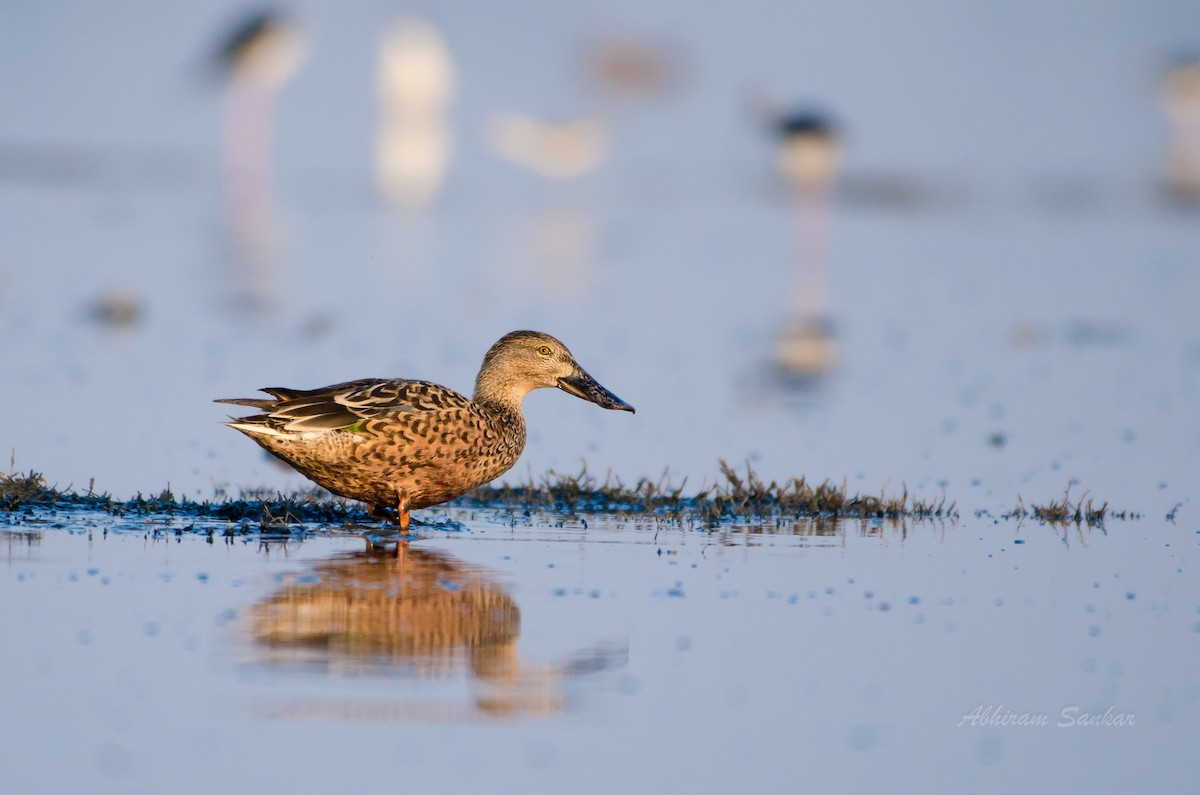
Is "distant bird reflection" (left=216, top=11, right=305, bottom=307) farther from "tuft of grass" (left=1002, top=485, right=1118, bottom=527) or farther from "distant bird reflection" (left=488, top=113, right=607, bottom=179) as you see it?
"tuft of grass" (left=1002, top=485, right=1118, bottom=527)

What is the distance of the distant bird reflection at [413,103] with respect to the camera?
1551 inches

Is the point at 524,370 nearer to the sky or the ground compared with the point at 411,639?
nearer to the sky

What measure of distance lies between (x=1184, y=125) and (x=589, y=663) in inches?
1448

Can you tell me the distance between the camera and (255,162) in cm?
3694

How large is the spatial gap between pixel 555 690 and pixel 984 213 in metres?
26.7

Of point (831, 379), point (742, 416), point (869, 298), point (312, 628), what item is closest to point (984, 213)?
point (869, 298)

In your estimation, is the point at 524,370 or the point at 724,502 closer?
the point at 724,502

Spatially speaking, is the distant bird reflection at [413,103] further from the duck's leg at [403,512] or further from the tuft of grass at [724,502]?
the duck's leg at [403,512]

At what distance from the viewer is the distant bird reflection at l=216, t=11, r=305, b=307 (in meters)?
20.9

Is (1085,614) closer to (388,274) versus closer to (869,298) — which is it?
(869,298)

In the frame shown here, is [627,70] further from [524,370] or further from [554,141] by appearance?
[524,370]

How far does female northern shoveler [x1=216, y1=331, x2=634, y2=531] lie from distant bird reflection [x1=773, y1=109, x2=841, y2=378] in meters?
6.36

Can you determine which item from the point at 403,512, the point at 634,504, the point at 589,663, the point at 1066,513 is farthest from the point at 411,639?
the point at 1066,513

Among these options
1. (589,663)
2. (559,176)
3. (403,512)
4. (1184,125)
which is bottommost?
(589,663)
